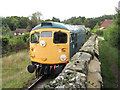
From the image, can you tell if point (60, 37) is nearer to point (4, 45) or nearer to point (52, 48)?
point (52, 48)

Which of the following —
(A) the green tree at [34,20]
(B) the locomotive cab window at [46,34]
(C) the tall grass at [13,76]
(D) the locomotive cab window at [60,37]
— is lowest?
(C) the tall grass at [13,76]

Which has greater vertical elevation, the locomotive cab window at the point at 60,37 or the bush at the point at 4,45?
the locomotive cab window at the point at 60,37

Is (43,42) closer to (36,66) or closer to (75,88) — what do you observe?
(36,66)

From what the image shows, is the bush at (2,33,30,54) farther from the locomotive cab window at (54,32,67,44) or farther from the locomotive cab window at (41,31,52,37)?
the locomotive cab window at (54,32,67,44)

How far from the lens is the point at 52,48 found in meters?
5.70

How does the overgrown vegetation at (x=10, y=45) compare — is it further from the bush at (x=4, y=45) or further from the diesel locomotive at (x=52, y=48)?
the diesel locomotive at (x=52, y=48)

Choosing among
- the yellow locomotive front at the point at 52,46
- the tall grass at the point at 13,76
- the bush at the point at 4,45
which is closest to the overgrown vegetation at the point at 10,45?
the bush at the point at 4,45

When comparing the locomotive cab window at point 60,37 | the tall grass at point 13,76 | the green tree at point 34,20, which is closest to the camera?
the tall grass at point 13,76

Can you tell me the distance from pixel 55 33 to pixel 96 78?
3.31 m

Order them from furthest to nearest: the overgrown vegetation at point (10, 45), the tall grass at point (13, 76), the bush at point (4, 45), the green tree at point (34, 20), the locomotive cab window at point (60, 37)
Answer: the green tree at point (34, 20), the overgrown vegetation at point (10, 45), the bush at point (4, 45), the locomotive cab window at point (60, 37), the tall grass at point (13, 76)

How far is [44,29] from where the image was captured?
5852mm

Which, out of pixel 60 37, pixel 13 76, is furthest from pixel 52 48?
pixel 13 76

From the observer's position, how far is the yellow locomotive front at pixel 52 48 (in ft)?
18.7

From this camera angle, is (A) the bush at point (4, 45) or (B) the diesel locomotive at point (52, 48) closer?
(B) the diesel locomotive at point (52, 48)
